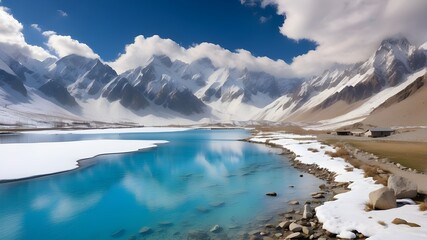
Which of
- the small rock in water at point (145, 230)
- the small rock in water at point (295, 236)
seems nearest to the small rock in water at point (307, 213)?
the small rock in water at point (295, 236)

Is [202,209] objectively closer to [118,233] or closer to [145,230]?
[145,230]

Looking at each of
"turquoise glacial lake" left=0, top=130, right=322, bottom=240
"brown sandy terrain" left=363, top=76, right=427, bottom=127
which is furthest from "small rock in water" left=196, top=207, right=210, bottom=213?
"brown sandy terrain" left=363, top=76, right=427, bottom=127

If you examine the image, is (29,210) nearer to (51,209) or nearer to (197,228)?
(51,209)

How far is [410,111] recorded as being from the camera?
16312cm

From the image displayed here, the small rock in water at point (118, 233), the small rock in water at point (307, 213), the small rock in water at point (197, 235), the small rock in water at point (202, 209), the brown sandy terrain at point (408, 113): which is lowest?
the small rock in water at point (118, 233)

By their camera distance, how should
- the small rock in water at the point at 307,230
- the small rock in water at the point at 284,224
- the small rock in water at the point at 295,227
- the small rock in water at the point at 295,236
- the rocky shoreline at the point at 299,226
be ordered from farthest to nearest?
the small rock in water at the point at 284,224 < the small rock in water at the point at 295,227 < the small rock in water at the point at 307,230 < the rocky shoreline at the point at 299,226 < the small rock in water at the point at 295,236

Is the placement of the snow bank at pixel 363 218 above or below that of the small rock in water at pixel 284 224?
above

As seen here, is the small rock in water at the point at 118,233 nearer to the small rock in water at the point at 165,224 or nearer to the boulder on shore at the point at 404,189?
the small rock in water at the point at 165,224

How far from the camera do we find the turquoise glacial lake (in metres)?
17.7

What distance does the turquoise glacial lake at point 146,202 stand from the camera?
698 inches

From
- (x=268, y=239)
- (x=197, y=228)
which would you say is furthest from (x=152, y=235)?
(x=268, y=239)

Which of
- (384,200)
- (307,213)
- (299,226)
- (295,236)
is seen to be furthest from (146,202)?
(384,200)

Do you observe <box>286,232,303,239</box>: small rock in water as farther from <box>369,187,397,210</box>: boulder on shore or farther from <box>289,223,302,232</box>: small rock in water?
<box>369,187,397,210</box>: boulder on shore

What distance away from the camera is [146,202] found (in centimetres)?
2345
